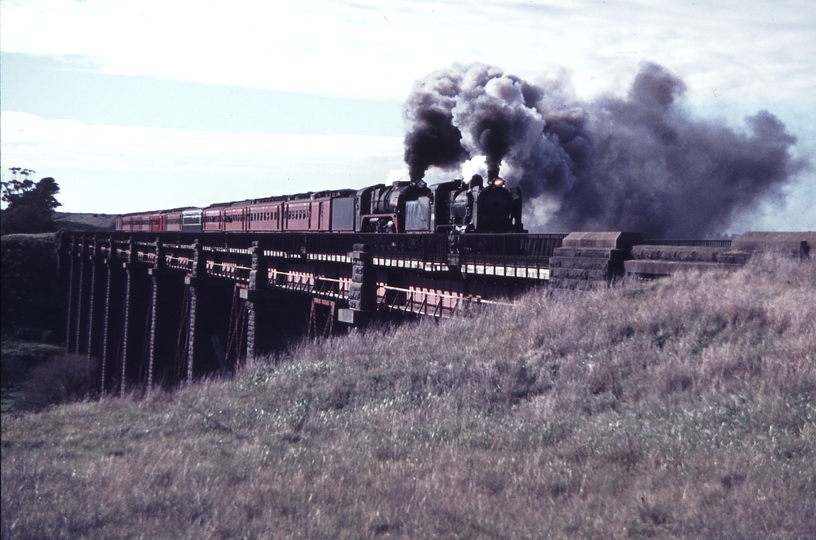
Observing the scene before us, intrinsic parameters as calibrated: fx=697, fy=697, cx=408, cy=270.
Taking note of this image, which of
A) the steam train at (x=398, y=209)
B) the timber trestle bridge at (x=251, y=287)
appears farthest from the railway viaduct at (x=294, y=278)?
the steam train at (x=398, y=209)

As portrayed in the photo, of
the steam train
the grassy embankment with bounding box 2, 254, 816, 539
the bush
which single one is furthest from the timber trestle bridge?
the steam train

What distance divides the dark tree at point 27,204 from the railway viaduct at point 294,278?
380 inches

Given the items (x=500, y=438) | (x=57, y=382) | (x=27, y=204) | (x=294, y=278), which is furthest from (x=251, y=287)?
(x=27, y=204)

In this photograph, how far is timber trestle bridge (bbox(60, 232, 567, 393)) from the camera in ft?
52.4

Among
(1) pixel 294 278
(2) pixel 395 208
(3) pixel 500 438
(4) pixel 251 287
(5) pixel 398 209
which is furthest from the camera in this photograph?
(2) pixel 395 208

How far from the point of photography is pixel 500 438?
7648mm

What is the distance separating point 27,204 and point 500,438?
16.9 feet

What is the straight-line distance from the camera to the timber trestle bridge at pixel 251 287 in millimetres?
15977

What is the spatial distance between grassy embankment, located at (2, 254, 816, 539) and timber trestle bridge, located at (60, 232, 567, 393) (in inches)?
134

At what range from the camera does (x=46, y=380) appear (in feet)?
93.8

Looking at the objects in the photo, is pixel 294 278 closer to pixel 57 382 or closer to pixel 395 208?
pixel 395 208

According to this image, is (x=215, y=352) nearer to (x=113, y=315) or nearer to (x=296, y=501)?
(x=113, y=315)

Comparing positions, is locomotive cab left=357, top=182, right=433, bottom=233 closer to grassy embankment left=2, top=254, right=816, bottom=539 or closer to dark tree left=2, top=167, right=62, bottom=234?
grassy embankment left=2, top=254, right=816, bottom=539

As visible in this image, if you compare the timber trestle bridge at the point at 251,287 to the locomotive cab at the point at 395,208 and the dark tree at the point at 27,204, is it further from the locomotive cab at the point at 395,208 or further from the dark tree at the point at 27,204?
the dark tree at the point at 27,204
